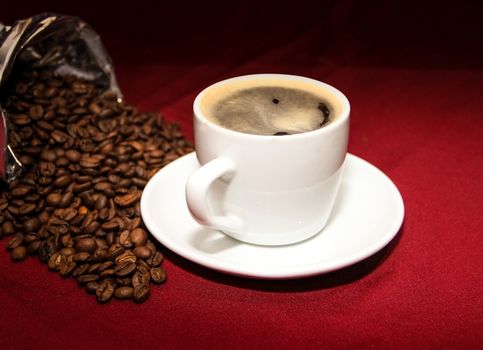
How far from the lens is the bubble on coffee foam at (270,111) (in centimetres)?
102

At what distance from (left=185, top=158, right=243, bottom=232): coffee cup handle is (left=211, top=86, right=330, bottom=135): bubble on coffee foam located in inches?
3.7

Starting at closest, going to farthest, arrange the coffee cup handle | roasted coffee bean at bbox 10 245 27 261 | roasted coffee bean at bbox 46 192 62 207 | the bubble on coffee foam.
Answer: the coffee cup handle
the bubble on coffee foam
roasted coffee bean at bbox 10 245 27 261
roasted coffee bean at bbox 46 192 62 207

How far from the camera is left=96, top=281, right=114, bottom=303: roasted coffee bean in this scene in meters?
1.02

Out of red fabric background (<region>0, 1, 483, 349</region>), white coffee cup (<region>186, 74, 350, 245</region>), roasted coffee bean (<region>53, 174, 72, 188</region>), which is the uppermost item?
white coffee cup (<region>186, 74, 350, 245</region>)

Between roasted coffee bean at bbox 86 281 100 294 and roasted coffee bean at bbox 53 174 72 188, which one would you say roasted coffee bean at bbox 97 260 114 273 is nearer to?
roasted coffee bean at bbox 86 281 100 294

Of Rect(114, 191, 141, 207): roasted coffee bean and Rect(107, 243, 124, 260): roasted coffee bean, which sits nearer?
Rect(107, 243, 124, 260): roasted coffee bean

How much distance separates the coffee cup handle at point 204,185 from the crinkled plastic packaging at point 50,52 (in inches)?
24.0

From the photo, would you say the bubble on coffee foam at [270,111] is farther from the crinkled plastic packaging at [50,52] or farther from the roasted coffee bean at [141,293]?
the crinkled plastic packaging at [50,52]

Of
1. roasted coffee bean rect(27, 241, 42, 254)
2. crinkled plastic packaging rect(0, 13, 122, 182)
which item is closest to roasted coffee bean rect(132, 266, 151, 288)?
roasted coffee bean rect(27, 241, 42, 254)

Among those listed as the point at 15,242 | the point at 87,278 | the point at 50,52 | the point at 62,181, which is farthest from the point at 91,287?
the point at 50,52

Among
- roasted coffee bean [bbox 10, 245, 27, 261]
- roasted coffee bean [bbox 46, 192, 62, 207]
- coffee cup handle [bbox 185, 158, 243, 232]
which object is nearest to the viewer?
coffee cup handle [bbox 185, 158, 243, 232]

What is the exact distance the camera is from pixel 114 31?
2.29 metres

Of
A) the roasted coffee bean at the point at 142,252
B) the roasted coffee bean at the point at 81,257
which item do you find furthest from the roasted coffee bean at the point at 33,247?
the roasted coffee bean at the point at 142,252

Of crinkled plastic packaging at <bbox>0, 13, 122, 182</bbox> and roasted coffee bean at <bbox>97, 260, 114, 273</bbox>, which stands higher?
crinkled plastic packaging at <bbox>0, 13, 122, 182</bbox>
